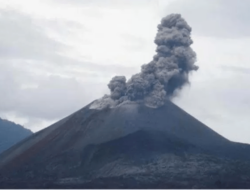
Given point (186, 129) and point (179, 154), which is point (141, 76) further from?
Result: point (179, 154)

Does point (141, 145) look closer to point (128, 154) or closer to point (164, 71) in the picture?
point (128, 154)

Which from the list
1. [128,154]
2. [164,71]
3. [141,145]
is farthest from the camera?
[164,71]

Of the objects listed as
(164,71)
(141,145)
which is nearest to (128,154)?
(141,145)

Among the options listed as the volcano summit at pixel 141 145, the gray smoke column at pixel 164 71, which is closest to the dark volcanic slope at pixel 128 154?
the volcano summit at pixel 141 145

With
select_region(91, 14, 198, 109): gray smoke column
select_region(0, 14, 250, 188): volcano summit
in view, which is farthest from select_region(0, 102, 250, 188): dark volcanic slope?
select_region(91, 14, 198, 109): gray smoke column

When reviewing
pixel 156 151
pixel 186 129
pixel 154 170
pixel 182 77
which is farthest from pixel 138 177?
pixel 182 77

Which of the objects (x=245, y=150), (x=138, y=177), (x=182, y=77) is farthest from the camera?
(x=182, y=77)
